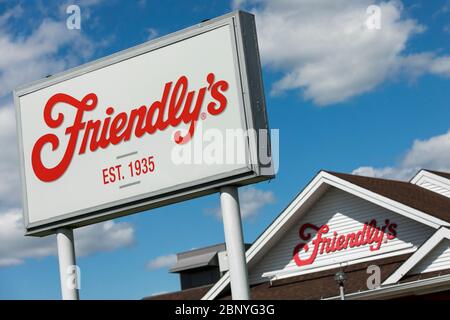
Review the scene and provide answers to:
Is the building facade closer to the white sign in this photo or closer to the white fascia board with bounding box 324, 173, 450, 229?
the white fascia board with bounding box 324, 173, 450, 229

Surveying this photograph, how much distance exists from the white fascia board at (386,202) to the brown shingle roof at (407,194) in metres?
0.22

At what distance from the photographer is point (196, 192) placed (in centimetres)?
1277

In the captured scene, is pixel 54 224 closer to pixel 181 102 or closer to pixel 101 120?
pixel 101 120

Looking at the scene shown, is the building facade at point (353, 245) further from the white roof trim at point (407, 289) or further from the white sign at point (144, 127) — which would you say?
the white sign at point (144, 127)

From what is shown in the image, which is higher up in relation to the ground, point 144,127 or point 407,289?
point 144,127

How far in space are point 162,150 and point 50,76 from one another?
2.90 metres

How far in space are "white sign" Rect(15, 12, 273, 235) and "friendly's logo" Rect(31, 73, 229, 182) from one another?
2cm

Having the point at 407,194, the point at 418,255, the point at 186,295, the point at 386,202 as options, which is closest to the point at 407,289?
the point at 418,255

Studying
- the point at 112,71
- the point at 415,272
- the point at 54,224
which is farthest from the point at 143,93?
the point at 415,272

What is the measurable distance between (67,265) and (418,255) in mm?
10359

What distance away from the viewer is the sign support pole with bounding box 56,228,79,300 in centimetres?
1355

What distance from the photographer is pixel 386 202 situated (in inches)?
890

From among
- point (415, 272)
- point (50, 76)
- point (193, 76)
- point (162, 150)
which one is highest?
point (50, 76)

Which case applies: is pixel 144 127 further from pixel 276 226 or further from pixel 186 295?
Result: pixel 186 295
